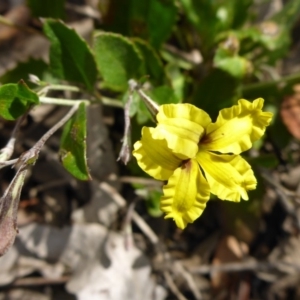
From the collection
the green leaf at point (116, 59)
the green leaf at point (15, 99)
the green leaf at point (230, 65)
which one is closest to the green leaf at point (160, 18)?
the green leaf at point (230, 65)

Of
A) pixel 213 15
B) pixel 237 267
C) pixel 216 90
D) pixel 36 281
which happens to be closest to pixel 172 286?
pixel 237 267

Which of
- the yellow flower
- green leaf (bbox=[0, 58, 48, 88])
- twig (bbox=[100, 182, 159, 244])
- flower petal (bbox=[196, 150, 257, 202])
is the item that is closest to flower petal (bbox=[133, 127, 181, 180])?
the yellow flower

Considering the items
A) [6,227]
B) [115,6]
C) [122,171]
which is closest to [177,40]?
[115,6]

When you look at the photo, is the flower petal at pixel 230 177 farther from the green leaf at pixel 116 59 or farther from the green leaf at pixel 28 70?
the green leaf at pixel 28 70

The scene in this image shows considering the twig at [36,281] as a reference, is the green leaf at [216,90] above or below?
above

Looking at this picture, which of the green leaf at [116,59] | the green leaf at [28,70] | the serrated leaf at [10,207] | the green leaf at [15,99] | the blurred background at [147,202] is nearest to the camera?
the serrated leaf at [10,207]

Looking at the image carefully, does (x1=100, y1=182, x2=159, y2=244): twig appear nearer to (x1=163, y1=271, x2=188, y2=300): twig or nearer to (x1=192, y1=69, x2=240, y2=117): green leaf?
(x1=163, y1=271, x2=188, y2=300): twig

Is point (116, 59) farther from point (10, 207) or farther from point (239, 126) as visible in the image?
point (10, 207)
